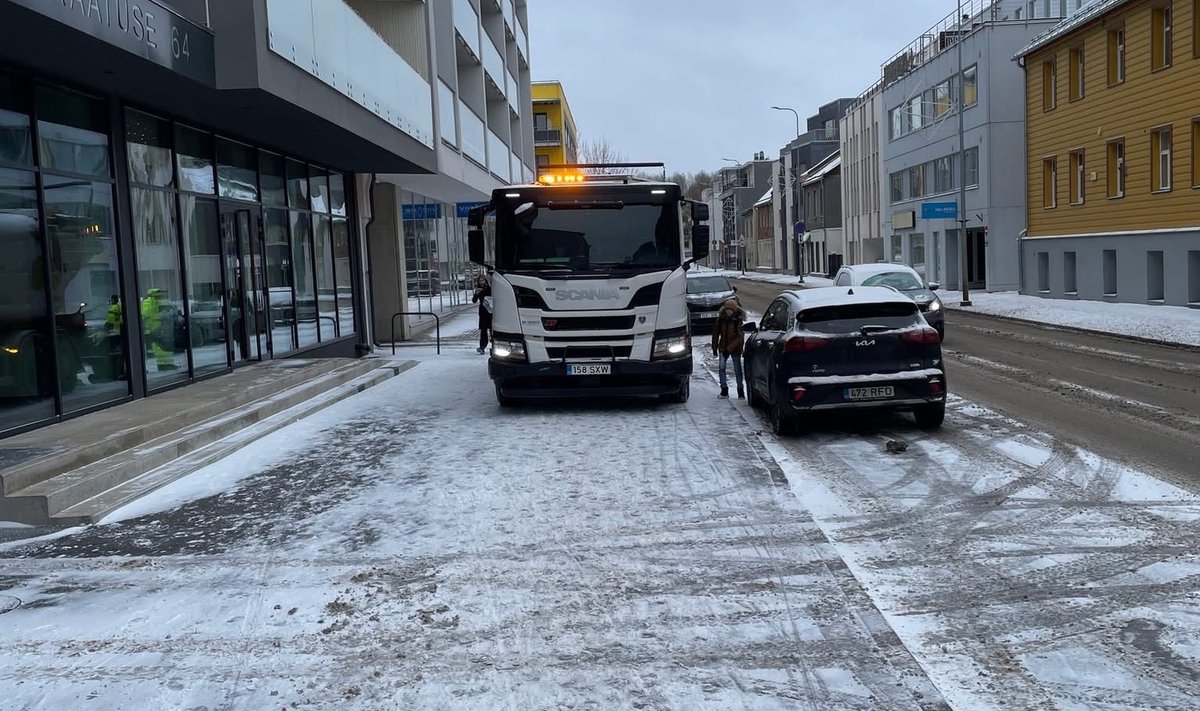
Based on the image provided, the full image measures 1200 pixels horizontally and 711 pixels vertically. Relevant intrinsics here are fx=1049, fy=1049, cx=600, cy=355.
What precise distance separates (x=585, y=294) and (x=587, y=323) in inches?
14.0

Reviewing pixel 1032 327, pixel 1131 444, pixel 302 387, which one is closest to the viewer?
pixel 1131 444

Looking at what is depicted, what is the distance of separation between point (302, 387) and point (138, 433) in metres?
4.57

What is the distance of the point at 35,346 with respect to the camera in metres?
10.7

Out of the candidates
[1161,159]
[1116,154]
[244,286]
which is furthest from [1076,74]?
[244,286]

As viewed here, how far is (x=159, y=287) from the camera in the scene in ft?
44.2

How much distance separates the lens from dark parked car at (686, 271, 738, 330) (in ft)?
86.5

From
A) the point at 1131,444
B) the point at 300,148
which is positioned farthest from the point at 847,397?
the point at 300,148

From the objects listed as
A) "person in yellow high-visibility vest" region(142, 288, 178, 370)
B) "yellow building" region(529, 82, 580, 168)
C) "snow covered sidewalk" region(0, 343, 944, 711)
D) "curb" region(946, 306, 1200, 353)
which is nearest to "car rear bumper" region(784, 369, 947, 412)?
"snow covered sidewalk" region(0, 343, 944, 711)

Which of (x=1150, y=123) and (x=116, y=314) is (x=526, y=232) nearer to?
(x=116, y=314)

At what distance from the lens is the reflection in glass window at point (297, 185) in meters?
19.0

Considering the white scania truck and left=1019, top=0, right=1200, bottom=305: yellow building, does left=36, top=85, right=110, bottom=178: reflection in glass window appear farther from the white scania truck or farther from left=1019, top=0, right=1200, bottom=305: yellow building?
left=1019, top=0, right=1200, bottom=305: yellow building

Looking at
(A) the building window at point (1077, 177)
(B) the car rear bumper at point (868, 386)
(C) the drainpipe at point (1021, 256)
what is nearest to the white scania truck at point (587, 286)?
(B) the car rear bumper at point (868, 386)

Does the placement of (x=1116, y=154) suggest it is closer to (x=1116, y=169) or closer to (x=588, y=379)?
(x=1116, y=169)

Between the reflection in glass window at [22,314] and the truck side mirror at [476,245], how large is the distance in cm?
479
